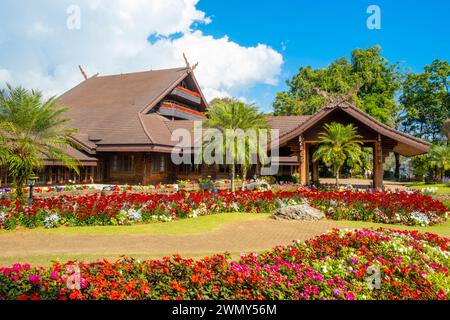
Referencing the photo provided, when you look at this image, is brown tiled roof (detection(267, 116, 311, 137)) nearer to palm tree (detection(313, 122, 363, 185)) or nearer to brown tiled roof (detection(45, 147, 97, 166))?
palm tree (detection(313, 122, 363, 185))

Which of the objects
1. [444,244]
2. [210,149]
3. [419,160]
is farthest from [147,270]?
[419,160]

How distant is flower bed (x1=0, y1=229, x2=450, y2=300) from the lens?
515 centimetres

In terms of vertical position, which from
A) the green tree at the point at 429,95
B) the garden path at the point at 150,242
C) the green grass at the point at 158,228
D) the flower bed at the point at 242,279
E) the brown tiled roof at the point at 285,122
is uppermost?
the green tree at the point at 429,95

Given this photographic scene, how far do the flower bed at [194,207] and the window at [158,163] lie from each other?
1367 cm

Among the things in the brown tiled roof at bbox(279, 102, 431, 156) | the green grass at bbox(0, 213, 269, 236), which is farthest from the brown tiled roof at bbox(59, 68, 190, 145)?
the green grass at bbox(0, 213, 269, 236)

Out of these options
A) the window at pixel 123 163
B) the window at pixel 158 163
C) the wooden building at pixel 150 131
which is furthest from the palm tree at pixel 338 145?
the window at pixel 123 163

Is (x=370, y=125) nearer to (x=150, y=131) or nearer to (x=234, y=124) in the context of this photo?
(x=234, y=124)

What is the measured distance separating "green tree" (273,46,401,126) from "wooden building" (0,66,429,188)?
15.6 meters

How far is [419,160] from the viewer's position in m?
44.7

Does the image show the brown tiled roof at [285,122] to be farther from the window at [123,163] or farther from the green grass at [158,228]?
the green grass at [158,228]

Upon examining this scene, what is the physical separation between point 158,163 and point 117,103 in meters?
8.51

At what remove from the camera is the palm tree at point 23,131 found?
1334 centimetres

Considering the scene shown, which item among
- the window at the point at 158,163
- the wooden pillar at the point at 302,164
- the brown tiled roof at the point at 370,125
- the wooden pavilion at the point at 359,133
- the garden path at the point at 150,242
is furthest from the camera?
the window at the point at 158,163

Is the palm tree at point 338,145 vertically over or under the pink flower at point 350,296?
over
